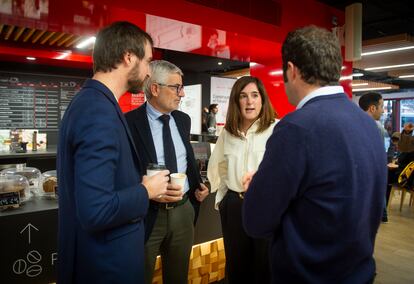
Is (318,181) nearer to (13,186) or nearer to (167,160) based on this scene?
(167,160)

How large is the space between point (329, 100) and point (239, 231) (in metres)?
1.17

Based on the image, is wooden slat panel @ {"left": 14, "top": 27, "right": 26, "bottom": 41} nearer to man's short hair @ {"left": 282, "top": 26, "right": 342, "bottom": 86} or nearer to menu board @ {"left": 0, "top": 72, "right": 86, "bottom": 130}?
menu board @ {"left": 0, "top": 72, "right": 86, "bottom": 130}

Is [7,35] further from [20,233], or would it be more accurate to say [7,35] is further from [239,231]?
[239,231]

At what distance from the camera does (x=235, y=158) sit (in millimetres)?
2061

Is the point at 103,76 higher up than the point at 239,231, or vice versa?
the point at 103,76

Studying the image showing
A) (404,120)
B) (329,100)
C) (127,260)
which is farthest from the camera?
(404,120)

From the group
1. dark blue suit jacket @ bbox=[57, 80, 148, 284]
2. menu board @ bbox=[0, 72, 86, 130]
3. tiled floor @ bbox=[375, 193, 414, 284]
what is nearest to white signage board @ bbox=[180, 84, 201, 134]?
menu board @ bbox=[0, 72, 86, 130]

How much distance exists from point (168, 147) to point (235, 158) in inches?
18.3

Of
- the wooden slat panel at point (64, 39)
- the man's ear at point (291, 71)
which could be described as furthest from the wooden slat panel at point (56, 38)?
the man's ear at point (291, 71)

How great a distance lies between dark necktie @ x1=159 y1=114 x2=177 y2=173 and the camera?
1835 millimetres

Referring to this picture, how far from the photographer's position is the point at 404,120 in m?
15.8

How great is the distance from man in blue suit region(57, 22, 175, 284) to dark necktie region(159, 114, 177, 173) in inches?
22.0

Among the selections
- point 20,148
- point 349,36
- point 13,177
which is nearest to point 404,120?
point 349,36

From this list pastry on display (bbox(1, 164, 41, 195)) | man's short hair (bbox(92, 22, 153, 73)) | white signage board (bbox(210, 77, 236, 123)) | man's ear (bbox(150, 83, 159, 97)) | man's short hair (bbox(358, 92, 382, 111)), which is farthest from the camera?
white signage board (bbox(210, 77, 236, 123))
